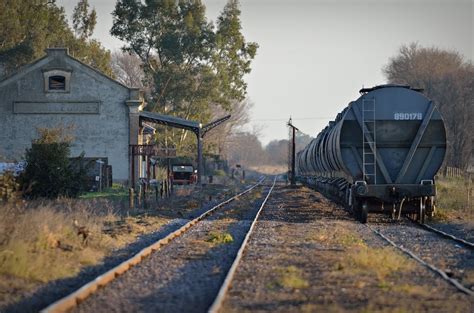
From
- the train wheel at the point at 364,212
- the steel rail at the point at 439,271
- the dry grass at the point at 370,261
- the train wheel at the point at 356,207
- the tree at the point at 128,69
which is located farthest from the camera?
the tree at the point at 128,69

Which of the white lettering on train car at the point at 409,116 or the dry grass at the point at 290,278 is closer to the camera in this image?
the dry grass at the point at 290,278

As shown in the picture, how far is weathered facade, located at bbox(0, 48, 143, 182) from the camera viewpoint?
42188 mm

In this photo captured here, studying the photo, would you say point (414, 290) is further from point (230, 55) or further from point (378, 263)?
point (230, 55)

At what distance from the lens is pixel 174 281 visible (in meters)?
11.1

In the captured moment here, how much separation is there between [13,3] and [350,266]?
47.1 meters

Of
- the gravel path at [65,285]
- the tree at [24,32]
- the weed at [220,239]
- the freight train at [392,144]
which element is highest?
the tree at [24,32]

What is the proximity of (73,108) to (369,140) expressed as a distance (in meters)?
25.1

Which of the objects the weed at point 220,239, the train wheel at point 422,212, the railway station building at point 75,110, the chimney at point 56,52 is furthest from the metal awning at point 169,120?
the weed at point 220,239

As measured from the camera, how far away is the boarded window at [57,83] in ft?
140

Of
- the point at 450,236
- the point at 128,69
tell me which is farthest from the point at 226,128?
the point at 450,236

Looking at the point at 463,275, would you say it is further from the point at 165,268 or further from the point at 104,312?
the point at 104,312

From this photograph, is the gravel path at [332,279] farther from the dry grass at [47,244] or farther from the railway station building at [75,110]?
the railway station building at [75,110]

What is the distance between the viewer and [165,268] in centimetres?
1237

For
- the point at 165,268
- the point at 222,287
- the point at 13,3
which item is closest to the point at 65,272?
the point at 165,268
